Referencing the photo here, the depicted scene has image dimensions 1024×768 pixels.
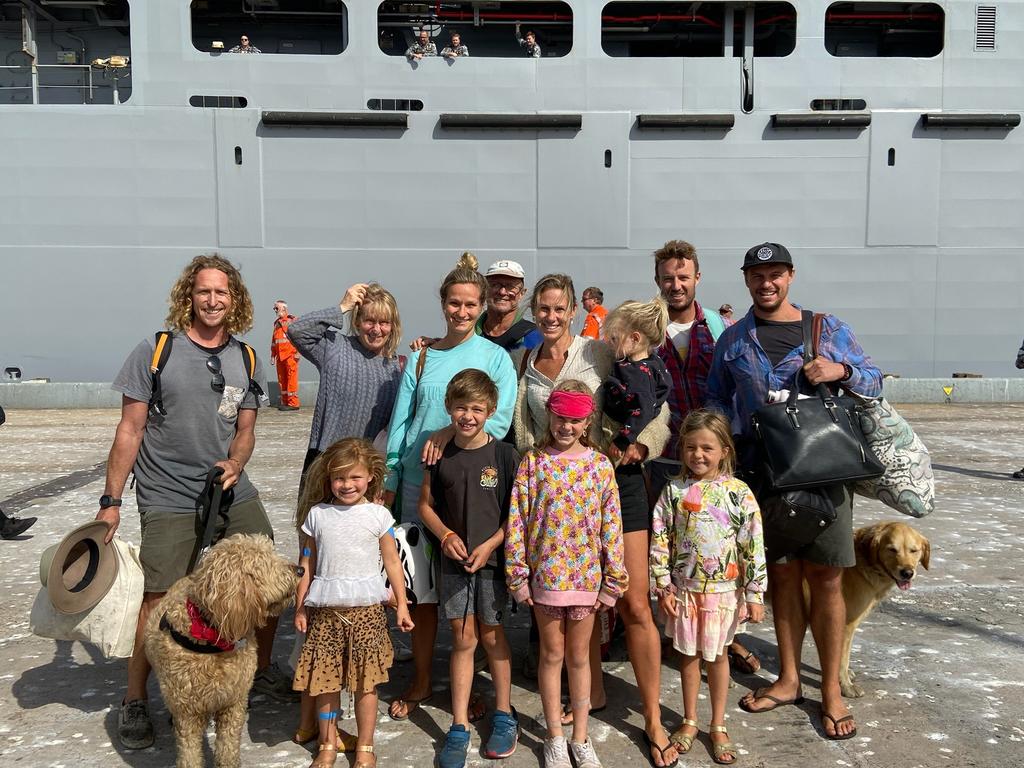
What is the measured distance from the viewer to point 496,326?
3479 mm

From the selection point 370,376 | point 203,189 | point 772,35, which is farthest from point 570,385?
point 772,35

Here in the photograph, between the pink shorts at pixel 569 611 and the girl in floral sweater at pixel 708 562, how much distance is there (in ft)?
0.98

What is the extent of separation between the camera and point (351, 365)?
10.7 feet

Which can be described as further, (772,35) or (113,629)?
(772,35)

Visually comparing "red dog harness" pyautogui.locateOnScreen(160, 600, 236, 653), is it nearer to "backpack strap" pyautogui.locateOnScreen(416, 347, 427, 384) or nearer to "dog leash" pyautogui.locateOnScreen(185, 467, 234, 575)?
"dog leash" pyautogui.locateOnScreen(185, 467, 234, 575)

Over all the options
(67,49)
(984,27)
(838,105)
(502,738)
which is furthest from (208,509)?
(984,27)

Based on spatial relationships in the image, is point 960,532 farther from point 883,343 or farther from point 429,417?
point 883,343

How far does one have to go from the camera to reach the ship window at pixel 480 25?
1235 cm

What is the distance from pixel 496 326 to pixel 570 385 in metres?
0.82

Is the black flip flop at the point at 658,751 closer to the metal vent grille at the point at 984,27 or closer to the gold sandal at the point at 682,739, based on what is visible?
the gold sandal at the point at 682,739

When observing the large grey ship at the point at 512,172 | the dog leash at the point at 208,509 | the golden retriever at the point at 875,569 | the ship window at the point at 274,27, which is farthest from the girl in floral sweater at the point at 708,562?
the ship window at the point at 274,27

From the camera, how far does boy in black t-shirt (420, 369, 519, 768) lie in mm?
2773

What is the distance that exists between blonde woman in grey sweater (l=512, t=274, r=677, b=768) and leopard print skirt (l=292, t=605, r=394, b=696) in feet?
2.66

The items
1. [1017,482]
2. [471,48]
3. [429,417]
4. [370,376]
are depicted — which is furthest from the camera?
[471,48]
